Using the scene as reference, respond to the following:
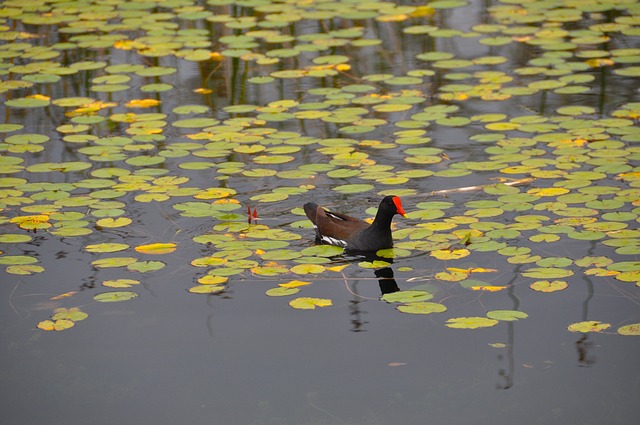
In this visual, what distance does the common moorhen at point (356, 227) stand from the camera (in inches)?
286

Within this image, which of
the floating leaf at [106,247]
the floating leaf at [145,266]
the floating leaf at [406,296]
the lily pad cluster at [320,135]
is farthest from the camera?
the floating leaf at [106,247]

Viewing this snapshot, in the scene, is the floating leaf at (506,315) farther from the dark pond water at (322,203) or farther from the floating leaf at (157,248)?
the floating leaf at (157,248)

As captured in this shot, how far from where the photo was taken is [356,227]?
7492mm

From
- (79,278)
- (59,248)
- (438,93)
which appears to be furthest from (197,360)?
(438,93)

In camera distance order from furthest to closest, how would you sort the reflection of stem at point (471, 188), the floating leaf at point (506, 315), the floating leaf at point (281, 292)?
the reflection of stem at point (471, 188) < the floating leaf at point (281, 292) < the floating leaf at point (506, 315)

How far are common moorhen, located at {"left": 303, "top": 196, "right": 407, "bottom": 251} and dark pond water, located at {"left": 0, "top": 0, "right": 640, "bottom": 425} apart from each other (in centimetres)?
13

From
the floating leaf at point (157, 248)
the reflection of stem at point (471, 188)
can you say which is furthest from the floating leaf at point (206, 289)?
the reflection of stem at point (471, 188)

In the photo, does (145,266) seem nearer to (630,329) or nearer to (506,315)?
(506,315)

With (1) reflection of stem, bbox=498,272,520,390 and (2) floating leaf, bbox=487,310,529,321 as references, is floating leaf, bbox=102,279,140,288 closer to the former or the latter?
(2) floating leaf, bbox=487,310,529,321

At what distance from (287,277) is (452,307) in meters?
1.06

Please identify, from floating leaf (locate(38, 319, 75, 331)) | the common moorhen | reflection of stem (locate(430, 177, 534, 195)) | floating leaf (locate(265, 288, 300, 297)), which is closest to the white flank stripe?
the common moorhen

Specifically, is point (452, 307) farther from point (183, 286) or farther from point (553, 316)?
point (183, 286)

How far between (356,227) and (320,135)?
2064mm

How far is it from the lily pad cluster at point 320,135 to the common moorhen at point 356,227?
9cm
